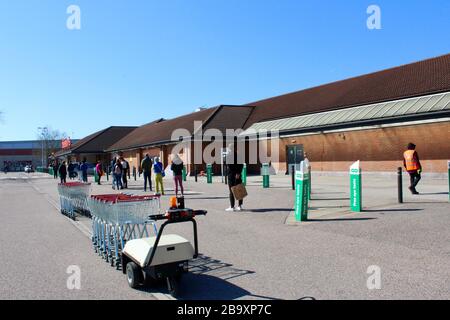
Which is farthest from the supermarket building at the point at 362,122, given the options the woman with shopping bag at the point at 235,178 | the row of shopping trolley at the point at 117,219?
the row of shopping trolley at the point at 117,219

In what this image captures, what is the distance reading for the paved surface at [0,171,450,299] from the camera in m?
4.74

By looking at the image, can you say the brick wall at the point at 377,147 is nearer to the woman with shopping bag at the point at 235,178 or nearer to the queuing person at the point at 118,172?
the queuing person at the point at 118,172

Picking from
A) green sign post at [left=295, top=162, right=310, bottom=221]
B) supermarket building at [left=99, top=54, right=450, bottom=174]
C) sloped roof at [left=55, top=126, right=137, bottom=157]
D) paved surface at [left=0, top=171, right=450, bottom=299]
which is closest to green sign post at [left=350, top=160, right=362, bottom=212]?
paved surface at [left=0, top=171, right=450, bottom=299]

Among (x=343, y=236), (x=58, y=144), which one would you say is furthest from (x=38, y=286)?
(x=58, y=144)

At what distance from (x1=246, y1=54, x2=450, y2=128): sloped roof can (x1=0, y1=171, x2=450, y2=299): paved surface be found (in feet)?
50.5

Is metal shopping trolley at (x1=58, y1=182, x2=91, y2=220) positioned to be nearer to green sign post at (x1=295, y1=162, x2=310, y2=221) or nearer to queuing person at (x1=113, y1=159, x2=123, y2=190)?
green sign post at (x1=295, y1=162, x2=310, y2=221)

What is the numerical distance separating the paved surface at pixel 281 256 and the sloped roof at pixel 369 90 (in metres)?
15.4

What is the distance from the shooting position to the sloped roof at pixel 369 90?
938 inches

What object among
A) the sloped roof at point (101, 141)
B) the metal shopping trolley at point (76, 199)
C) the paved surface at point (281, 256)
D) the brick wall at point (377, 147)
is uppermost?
the sloped roof at point (101, 141)

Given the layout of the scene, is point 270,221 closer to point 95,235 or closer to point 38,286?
point 95,235

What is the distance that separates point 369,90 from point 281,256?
24.4 m

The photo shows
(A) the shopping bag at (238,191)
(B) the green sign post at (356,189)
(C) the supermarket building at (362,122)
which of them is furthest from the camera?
(C) the supermarket building at (362,122)

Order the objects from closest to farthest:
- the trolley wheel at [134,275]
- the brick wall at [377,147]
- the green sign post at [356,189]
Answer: the trolley wheel at [134,275], the green sign post at [356,189], the brick wall at [377,147]
